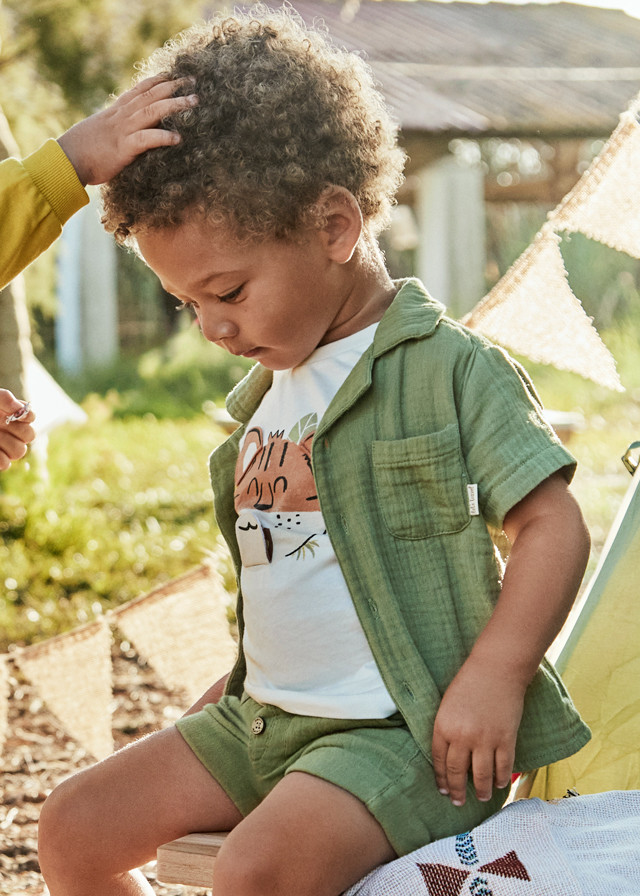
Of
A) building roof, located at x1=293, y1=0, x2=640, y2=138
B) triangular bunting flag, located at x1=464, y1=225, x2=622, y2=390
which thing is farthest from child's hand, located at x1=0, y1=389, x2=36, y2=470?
building roof, located at x1=293, y1=0, x2=640, y2=138

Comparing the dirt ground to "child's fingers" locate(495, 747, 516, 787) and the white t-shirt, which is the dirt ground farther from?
"child's fingers" locate(495, 747, 516, 787)

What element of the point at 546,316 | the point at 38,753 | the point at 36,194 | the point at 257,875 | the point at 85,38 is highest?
the point at 85,38

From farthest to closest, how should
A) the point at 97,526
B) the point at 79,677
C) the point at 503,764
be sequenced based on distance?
the point at 97,526
the point at 79,677
the point at 503,764

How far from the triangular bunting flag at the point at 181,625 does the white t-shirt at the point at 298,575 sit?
0.61 meters

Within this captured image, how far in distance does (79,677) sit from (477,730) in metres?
1.23

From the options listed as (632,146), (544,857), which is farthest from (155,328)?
(544,857)

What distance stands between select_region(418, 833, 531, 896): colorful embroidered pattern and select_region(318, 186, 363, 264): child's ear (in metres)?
0.88

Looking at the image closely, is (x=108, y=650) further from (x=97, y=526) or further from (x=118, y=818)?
(x=97, y=526)

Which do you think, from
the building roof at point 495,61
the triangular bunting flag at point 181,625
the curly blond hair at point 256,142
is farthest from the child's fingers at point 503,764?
the building roof at point 495,61

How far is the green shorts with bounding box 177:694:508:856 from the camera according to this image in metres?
1.42

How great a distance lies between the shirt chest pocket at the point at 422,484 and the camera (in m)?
1.54

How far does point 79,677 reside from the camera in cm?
239

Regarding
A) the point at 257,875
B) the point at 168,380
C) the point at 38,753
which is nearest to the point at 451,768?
the point at 257,875

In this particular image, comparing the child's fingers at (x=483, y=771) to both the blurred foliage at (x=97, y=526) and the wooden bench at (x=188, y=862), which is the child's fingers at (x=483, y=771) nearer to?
the wooden bench at (x=188, y=862)
